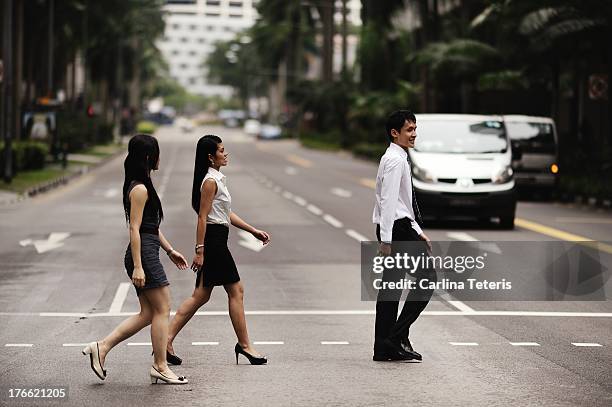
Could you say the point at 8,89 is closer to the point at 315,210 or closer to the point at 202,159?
the point at 315,210

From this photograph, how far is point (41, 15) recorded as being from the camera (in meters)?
66.4

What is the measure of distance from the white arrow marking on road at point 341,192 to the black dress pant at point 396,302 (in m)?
25.6

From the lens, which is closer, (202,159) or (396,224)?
(202,159)

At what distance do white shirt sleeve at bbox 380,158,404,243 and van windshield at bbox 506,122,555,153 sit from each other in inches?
989

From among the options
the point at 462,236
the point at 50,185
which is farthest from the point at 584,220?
the point at 50,185

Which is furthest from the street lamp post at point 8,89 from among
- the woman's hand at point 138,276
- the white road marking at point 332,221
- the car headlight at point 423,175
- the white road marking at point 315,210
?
the woman's hand at point 138,276

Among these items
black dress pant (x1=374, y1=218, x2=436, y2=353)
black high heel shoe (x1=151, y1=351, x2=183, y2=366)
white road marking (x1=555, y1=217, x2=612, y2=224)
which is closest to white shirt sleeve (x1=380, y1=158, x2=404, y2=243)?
black dress pant (x1=374, y1=218, x2=436, y2=353)

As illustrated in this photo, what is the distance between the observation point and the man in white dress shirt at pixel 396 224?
1008 centimetres

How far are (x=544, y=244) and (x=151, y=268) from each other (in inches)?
513

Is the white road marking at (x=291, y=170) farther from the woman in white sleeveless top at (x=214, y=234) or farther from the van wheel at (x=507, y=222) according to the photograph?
the woman in white sleeveless top at (x=214, y=234)

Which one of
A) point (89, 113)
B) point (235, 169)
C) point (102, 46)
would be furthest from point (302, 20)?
point (235, 169)

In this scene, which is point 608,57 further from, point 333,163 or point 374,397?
point 374,397

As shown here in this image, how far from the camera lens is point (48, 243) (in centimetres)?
2153

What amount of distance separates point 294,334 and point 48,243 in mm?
10523
